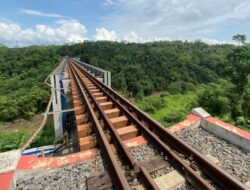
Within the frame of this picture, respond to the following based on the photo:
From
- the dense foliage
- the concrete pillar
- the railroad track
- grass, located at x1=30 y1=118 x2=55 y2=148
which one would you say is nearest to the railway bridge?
the railroad track

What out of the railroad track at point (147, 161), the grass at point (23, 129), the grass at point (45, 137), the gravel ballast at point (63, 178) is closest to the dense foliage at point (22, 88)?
the grass at point (23, 129)

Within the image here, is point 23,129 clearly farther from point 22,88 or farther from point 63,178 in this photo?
point 63,178

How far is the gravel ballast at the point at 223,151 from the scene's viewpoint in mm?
2502

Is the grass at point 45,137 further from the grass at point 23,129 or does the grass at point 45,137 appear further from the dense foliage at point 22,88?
the dense foliage at point 22,88

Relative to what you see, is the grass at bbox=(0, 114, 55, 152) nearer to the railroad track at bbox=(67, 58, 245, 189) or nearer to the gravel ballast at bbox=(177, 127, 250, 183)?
the railroad track at bbox=(67, 58, 245, 189)

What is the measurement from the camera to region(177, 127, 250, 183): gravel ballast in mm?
2502

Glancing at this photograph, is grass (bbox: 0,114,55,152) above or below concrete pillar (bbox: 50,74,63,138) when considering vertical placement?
below

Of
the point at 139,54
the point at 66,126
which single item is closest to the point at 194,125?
the point at 66,126

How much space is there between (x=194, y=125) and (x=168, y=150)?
1.45 m

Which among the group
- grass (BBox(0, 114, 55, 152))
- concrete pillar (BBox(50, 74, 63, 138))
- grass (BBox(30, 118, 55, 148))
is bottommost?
grass (BBox(0, 114, 55, 152))

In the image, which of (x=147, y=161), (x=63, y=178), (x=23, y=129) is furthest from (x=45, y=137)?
(x=147, y=161)

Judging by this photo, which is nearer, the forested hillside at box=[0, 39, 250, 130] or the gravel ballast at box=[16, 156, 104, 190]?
the gravel ballast at box=[16, 156, 104, 190]

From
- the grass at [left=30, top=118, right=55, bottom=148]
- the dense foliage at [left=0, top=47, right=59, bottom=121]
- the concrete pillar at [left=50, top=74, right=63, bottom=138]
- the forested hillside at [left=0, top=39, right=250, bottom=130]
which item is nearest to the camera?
the concrete pillar at [left=50, top=74, right=63, bottom=138]

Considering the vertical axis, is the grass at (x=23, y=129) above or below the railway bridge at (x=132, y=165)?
below
